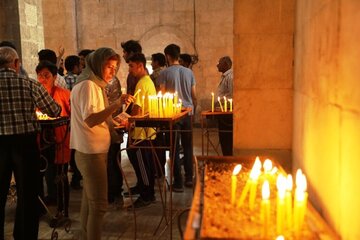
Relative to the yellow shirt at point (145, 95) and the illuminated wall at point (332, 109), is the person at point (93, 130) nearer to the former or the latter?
the yellow shirt at point (145, 95)

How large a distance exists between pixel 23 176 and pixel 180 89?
278 centimetres

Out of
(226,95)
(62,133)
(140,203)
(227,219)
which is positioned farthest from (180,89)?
(227,219)

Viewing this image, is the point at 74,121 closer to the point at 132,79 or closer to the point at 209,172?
the point at 209,172

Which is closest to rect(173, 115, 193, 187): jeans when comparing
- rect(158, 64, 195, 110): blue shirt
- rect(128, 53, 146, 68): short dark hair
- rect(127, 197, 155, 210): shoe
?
rect(158, 64, 195, 110): blue shirt

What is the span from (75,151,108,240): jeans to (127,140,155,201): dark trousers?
1633 mm

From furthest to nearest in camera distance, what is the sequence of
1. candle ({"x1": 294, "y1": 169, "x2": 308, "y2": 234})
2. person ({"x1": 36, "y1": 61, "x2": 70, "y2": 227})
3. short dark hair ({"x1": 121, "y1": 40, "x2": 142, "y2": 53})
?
short dark hair ({"x1": 121, "y1": 40, "x2": 142, "y2": 53}) → person ({"x1": 36, "y1": 61, "x2": 70, "y2": 227}) → candle ({"x1": 294, "y1": 169, "x2": 308, "y2": 234})

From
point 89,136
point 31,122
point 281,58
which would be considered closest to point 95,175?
point 89,136

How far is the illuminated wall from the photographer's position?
1639 mm

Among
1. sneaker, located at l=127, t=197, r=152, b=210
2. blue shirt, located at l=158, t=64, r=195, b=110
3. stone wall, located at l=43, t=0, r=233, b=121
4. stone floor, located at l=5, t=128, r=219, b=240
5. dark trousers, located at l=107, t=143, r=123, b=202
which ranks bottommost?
stone floor, located at l=5, t=128, r=219, b=240

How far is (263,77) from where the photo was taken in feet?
11.4

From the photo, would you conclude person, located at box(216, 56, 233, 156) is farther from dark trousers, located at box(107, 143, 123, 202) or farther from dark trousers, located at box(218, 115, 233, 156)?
dark trousers, located at box(107, 143, 123, 202)

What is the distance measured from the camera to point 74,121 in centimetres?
324

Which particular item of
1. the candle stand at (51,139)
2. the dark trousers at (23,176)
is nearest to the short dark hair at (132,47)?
the candle stand at (51,139)

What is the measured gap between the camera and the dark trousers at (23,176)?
3512 millimetres
